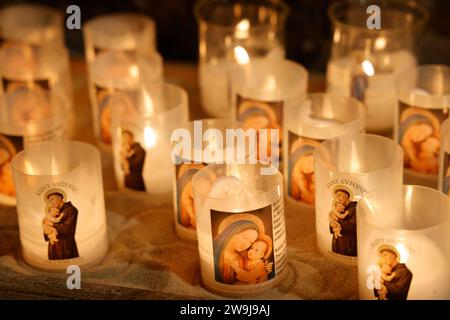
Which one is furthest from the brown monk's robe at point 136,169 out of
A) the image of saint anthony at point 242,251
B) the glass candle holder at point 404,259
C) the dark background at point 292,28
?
the dark background at point 292,28

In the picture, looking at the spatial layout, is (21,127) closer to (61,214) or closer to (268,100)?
(61,214)

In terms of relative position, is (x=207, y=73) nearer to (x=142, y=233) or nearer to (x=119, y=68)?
(x=119, y=68)

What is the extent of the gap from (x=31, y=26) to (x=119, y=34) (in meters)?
0.23

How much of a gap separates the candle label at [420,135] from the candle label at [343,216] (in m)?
0.28

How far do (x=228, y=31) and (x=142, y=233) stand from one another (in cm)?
52

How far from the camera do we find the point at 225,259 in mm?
1239

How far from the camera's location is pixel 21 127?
1.50 meters

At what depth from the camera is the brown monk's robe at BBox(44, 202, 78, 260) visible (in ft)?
4.28

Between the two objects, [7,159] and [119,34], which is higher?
[119,34]

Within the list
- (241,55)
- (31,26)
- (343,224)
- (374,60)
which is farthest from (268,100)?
(31,26)

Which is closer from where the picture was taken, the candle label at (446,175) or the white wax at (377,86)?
the candle label at (446,175)

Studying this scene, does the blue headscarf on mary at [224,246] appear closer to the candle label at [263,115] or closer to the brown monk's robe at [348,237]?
the brown monk's robe at [348,237]

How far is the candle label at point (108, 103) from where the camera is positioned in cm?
159

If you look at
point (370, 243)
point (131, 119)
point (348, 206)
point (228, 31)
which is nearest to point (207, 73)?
point (228, 31)
